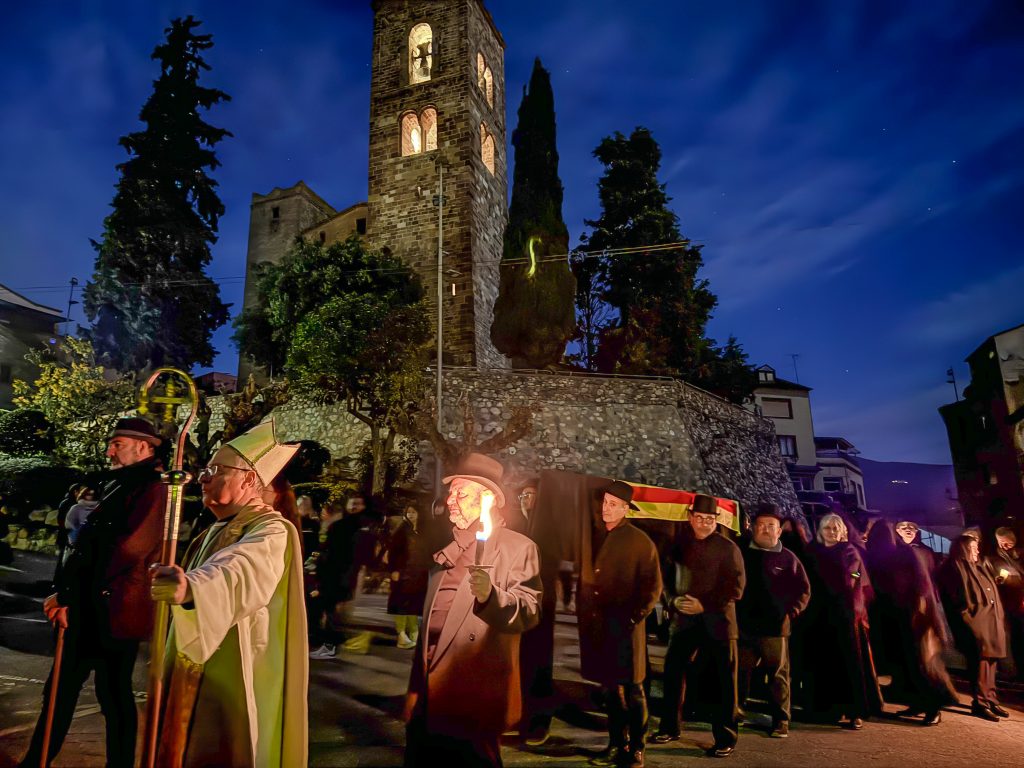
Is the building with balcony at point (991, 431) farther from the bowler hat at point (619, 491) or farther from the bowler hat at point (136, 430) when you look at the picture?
the bowler hat at point (136, 430)

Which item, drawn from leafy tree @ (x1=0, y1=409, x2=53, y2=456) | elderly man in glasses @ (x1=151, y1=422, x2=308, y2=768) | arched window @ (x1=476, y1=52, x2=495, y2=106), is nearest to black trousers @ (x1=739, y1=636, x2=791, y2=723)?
elderly man in glasses @ (x1=151, y1=422, x2=308, y2=768)

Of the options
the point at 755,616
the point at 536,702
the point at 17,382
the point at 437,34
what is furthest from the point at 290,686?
the point at 437,34

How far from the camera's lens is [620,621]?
4477 mm

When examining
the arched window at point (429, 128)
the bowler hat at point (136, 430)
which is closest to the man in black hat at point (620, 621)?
the bowler hat at point (136, 430)

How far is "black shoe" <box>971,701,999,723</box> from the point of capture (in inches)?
236

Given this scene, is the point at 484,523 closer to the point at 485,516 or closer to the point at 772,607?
the point at 485,516

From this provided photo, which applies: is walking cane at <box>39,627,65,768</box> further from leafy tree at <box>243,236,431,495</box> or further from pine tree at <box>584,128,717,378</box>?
pine tree at <box>584,128,717,378</box>

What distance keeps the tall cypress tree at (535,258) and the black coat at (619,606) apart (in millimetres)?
19487

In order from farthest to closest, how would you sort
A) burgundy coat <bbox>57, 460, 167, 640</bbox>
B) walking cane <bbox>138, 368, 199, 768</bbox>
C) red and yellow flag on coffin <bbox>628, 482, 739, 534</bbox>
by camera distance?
red and yellow flag on coffin <bbox>628, 482, 739, 534</bbox>
burgundy coat <bbox>57, 460, 167, 640</bbox>
walking cane <bbox>138, 368, 199, 768</bbox>

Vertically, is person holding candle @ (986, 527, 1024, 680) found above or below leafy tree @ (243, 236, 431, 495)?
below

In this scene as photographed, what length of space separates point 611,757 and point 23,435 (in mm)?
22442

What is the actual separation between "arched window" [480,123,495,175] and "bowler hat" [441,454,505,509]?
27.3 m

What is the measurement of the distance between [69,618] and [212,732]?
63.6 inches

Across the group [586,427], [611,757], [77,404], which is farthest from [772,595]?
[77,404]
